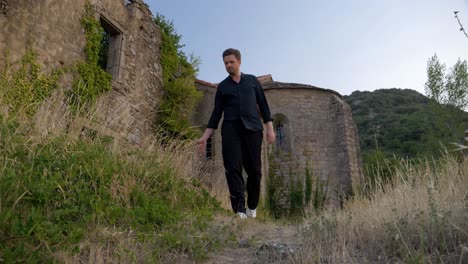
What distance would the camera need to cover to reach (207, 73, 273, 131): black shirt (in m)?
4.07

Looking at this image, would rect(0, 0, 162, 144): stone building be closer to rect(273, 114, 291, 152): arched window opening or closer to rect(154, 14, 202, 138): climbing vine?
rect(154, 14, 202, 138): climbing vine

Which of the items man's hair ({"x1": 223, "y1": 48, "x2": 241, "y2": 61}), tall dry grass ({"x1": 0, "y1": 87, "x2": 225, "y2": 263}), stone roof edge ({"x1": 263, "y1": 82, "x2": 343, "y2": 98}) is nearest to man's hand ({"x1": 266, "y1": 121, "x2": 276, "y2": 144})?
man's hair ({"x1": 223, "y1": 48, "x2": 241, "y2": 61})

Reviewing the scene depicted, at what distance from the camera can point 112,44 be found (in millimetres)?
9570

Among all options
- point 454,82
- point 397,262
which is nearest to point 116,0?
point 397,262

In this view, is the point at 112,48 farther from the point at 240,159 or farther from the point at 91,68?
the point at 240,159

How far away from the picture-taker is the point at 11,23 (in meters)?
6.49

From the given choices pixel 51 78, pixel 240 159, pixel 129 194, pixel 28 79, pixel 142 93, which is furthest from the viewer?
pixel 142 93

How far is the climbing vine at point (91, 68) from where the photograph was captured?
800 cm

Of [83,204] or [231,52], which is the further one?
[231,52]

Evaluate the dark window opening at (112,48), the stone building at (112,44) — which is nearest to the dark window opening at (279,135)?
the stone building at (112,44)

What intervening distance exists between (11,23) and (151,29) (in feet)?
16.1

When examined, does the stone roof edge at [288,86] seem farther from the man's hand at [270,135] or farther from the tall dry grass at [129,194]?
the man's hand at [270,135]

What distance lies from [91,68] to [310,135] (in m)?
7.64

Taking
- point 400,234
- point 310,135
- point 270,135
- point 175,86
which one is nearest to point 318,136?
point 310,135
